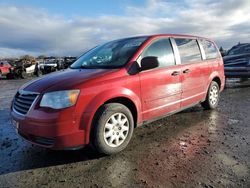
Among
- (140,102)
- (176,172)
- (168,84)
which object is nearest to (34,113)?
(140,102)

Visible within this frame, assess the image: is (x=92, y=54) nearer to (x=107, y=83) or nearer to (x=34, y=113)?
(x=107, y=83)

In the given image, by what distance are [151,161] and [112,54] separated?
2.01 metres

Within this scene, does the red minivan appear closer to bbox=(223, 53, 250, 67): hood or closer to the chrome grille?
the chrome grille

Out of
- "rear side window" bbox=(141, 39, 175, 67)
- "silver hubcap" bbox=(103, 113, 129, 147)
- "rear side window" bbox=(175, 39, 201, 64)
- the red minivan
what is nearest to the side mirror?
the red minivan

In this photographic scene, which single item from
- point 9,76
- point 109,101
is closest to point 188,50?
point 109,101

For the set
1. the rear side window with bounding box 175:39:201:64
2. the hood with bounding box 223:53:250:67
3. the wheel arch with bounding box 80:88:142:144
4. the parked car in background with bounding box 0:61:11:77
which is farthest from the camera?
the parked car in background with bounding box 0:61:11:77

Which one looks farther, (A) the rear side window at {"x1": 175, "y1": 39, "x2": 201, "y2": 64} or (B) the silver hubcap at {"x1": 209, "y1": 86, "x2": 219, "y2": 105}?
(B) the silver hubcap at {"x1": 209, "y1": 86, "x2": 219, "y2": 105}

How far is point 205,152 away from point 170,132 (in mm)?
1097

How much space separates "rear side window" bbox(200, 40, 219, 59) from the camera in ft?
21.5

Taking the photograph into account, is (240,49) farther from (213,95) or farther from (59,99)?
(59,99)

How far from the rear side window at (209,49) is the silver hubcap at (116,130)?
10.4ft

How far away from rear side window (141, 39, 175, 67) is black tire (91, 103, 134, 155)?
3.71 feet

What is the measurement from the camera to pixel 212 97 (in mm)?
6820

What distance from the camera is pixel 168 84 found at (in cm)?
507
